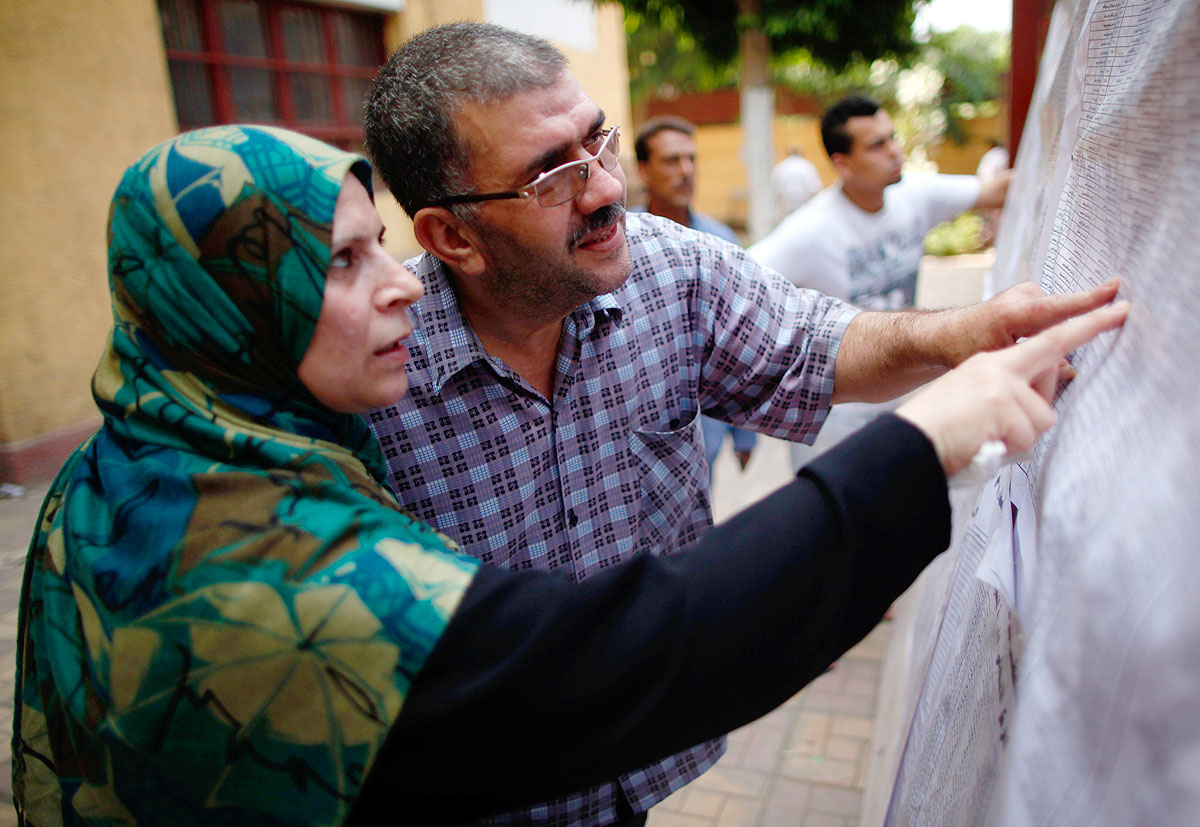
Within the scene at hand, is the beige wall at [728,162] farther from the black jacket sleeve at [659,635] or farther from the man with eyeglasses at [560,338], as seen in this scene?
the black jacket sleeve at [659,635]

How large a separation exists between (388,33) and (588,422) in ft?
23.9

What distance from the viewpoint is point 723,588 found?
0.93 m

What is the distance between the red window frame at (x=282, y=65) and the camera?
631 centimetres

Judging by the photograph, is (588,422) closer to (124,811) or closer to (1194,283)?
(124,811)

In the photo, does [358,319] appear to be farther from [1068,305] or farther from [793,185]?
[793,185]

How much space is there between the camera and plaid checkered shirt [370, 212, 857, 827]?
1.50 m

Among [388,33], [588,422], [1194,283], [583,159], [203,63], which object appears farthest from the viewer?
[388,33]

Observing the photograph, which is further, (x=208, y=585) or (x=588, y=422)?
(x=588, y=422)

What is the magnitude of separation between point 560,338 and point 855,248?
8.03 ft

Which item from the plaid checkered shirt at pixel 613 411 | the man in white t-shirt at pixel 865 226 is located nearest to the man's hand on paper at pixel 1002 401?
the plaid checkered shirt at pixel 613 411

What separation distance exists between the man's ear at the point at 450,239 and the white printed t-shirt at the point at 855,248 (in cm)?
232

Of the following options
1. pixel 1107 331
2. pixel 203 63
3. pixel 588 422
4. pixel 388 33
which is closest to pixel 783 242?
pixel 588 422

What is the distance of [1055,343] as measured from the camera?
0.92 metres

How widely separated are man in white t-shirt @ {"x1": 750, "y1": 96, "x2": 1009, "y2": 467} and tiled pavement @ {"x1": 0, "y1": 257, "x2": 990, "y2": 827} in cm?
100
